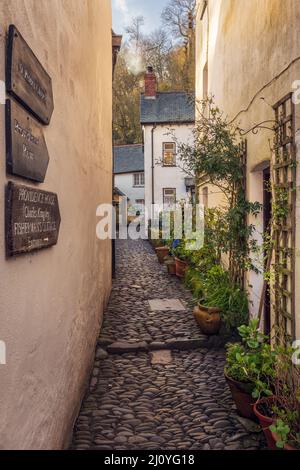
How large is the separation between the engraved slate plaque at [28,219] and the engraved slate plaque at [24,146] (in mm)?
87

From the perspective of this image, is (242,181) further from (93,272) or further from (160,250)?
(160,250)

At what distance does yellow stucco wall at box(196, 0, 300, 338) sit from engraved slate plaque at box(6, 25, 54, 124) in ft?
7.65

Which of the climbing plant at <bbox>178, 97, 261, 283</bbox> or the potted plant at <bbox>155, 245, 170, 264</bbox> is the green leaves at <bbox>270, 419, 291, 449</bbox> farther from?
the potted plant at <bbox>155, 245, 170, 264</bbox>

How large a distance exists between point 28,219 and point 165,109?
82.4 feet

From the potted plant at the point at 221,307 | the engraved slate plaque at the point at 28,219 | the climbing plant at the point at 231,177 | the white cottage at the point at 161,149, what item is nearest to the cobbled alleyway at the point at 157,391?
the potted plant at the point at 221,307

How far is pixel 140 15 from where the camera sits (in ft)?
126

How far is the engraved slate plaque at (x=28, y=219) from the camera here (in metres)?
1.94

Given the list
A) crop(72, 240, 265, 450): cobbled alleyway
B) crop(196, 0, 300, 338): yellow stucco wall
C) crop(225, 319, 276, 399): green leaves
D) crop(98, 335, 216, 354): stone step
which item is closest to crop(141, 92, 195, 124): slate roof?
crop(196, 0, 300, 338): yellow stucco wall

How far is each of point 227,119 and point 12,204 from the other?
239 inches

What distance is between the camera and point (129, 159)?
3572 centimetres

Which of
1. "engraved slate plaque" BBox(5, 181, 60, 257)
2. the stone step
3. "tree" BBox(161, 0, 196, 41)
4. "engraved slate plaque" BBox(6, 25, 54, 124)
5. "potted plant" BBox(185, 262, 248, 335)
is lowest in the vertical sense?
the stone step

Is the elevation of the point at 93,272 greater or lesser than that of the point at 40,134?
lesser

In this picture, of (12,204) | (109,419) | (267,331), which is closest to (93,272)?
(109,419)

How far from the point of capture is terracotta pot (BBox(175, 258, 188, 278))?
10.6m
